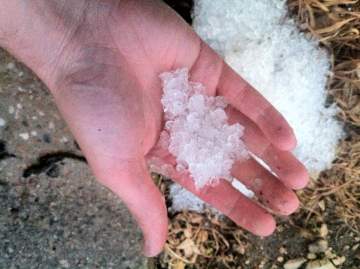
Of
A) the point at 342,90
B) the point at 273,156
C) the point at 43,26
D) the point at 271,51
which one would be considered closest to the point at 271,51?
the point at 271,51

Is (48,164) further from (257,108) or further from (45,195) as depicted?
(257,108)

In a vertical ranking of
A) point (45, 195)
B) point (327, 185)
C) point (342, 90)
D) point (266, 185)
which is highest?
point (342, 90)

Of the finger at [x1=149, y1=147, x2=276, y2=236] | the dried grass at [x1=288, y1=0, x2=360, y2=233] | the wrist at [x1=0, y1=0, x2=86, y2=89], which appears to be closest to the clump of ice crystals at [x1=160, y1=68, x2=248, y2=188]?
the finger at [x1=149, y1=147, x2=276, y2=236]

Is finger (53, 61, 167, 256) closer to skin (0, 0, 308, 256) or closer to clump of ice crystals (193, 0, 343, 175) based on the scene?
skin (0, 0, 308, 256)

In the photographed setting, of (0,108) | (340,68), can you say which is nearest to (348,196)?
(340,68)

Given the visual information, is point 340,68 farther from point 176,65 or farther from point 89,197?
point 89,197
